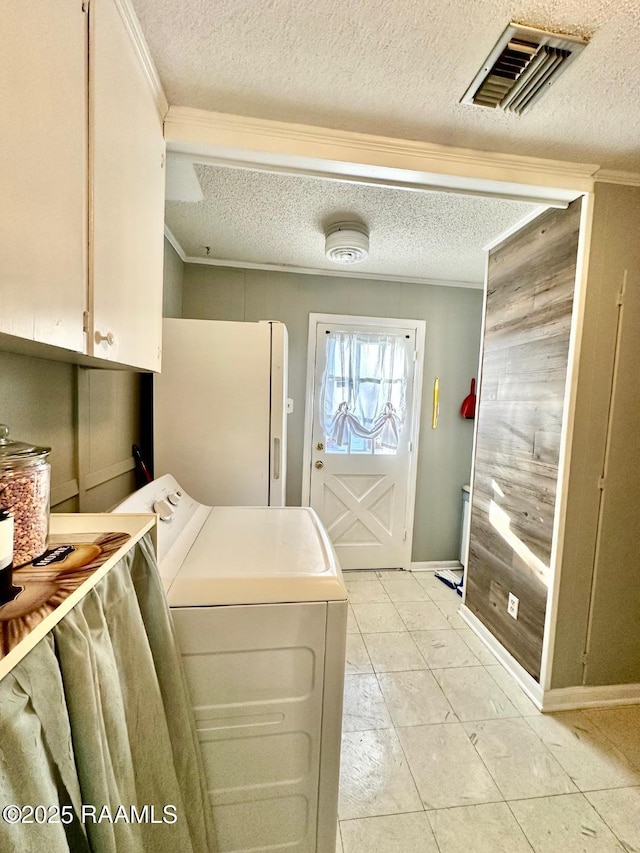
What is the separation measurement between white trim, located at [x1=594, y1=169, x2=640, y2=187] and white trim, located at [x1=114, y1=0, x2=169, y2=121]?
5.77 ft

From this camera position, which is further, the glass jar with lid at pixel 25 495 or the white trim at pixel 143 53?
the white trim at pixel 143 53

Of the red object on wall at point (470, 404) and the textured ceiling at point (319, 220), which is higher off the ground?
the textured ceiling at point (319, 220)

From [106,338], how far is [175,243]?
1855 mm

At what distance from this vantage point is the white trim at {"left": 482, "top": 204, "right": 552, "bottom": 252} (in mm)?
1810

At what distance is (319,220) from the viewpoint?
1991 mm

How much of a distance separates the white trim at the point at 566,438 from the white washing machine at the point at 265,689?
4.03 ft

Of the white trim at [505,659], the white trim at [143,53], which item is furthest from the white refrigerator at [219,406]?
the white trim at [505,659]

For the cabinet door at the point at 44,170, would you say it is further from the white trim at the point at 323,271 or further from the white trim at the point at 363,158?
the white trim at the point at 323,271

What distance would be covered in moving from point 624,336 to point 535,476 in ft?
2.46

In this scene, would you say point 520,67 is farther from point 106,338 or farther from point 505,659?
point 505,659

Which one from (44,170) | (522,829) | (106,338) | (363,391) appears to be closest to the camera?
(44,170)

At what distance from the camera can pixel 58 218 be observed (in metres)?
0.61

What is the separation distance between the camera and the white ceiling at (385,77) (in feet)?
2.96

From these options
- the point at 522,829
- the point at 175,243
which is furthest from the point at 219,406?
the point at 522,829
